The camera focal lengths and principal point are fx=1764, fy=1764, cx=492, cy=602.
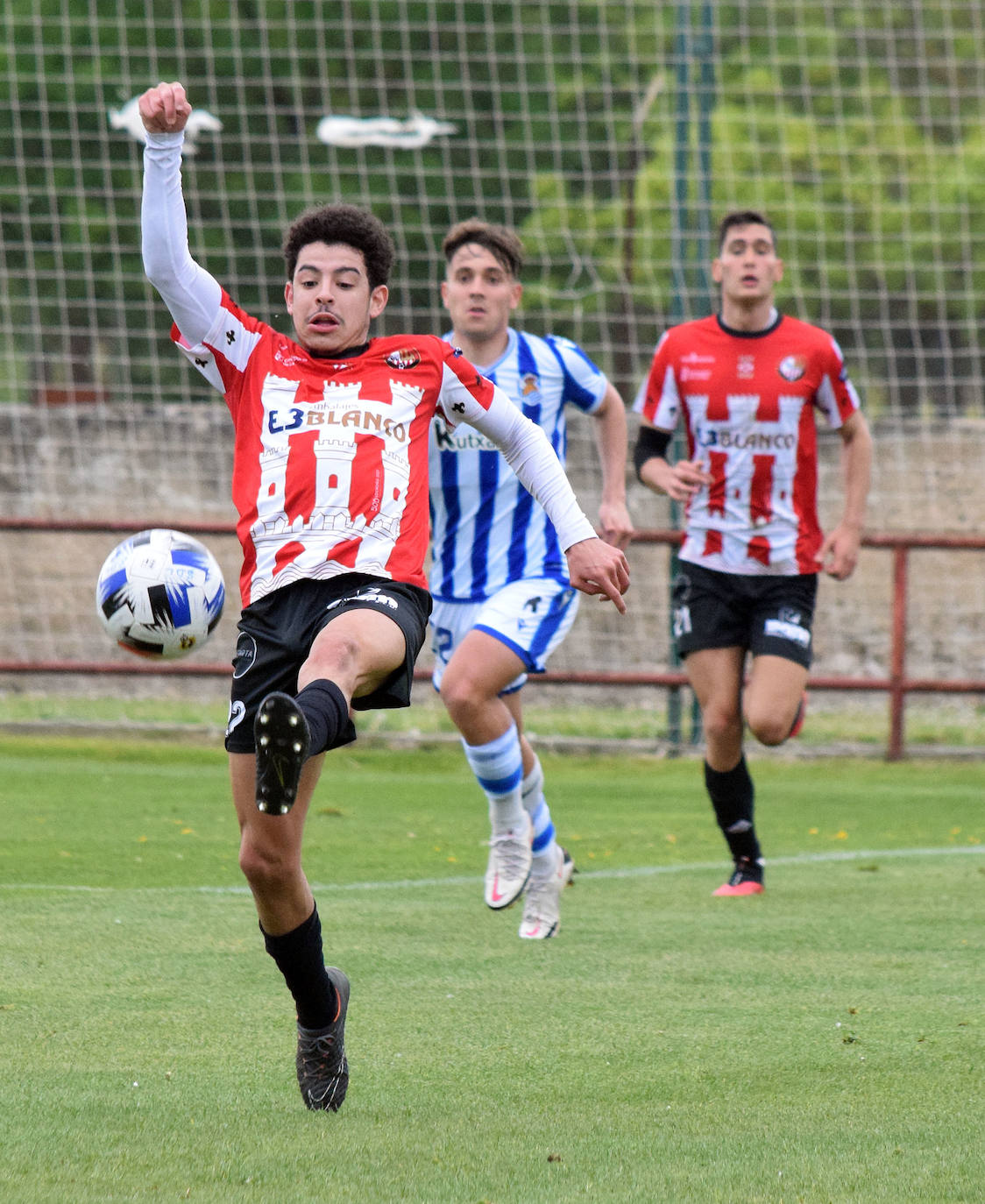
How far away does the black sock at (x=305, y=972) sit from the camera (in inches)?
140

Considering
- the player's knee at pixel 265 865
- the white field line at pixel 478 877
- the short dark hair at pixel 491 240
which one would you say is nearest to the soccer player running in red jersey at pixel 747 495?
the white field line at pixel 478 877

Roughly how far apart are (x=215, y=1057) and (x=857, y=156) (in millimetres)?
22929

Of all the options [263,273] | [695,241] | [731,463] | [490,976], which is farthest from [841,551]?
[263,273]

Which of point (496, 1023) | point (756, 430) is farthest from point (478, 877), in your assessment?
point (496, 1023)

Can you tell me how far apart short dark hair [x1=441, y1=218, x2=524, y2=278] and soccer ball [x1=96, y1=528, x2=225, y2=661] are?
6.96 ft

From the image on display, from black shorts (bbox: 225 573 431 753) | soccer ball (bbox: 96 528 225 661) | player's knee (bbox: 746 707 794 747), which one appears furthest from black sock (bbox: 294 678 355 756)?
player's knee (bbox: 746 707 794 747)

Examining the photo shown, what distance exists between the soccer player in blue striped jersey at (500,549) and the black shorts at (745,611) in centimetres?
57

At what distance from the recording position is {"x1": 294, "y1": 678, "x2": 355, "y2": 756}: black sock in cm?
327

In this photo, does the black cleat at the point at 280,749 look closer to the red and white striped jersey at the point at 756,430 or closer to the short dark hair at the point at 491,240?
the short dark hair at the point at 491,240

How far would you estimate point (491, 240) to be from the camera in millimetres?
6098

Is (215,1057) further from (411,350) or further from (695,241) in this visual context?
(695,241)

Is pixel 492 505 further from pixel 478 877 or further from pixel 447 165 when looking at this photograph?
pixel 447 165

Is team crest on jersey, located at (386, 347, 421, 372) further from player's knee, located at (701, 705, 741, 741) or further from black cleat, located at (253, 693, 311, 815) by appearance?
player's knee, located at (701, 705, 741, 741)

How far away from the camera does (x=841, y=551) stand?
6.83m
